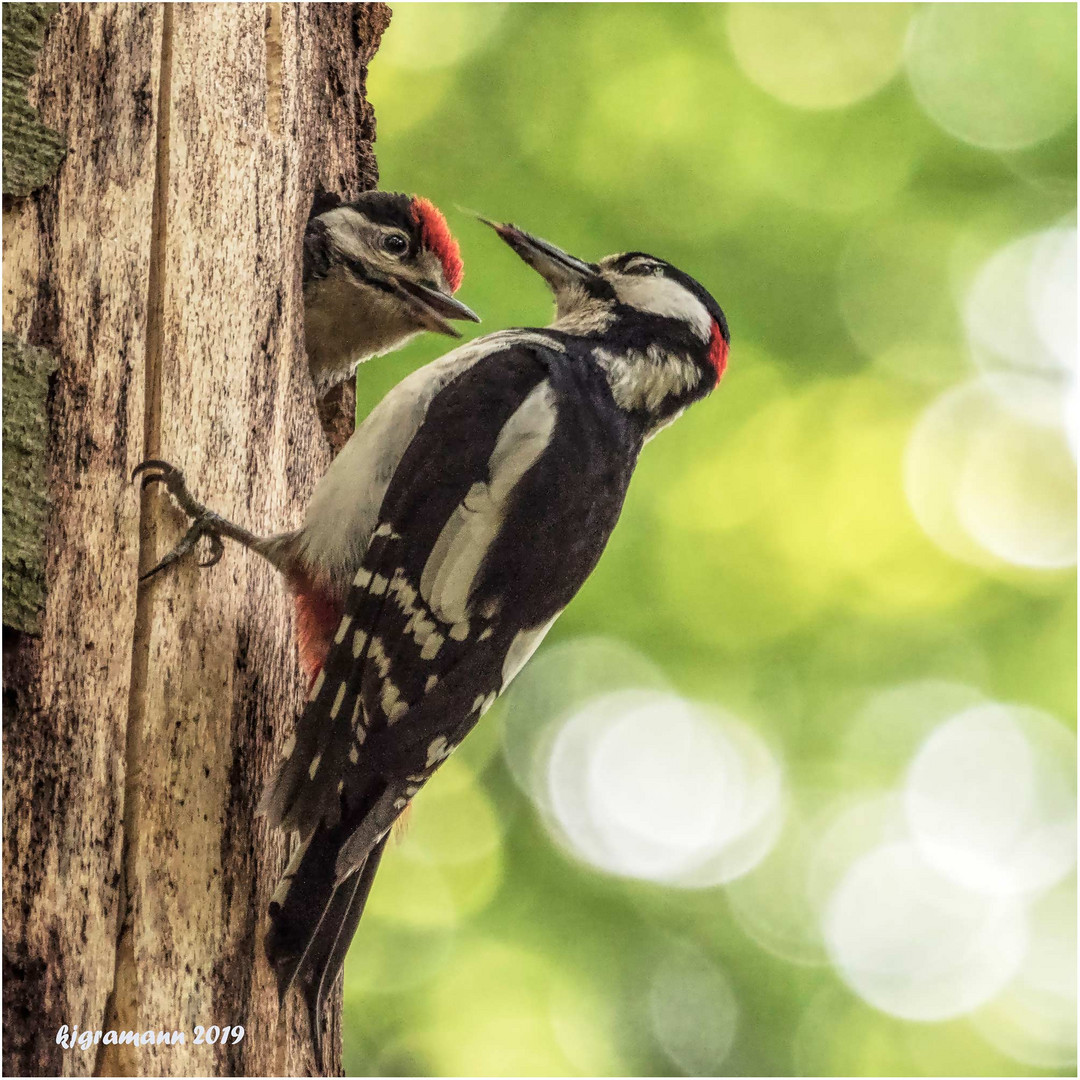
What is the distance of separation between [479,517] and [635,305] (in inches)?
29.7

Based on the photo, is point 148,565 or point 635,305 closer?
point 148,565

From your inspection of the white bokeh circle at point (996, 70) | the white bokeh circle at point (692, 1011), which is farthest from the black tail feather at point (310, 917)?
the white bokeh circle at point (996, 70)

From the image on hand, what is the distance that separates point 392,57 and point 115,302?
1992 mm

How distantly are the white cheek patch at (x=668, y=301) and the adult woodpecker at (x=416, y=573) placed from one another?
32 cm

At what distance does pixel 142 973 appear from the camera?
156 centimetres

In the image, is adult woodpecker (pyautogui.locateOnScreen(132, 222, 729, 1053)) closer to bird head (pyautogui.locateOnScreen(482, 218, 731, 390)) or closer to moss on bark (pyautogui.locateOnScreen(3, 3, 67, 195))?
bird head (pyautogui.locateOnScreen(482, 218, 731, 390))

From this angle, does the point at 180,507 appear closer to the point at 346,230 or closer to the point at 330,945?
the point at 330,945

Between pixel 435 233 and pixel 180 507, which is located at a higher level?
pixel 435 233

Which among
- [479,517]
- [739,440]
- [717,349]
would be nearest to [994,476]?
[739,440]

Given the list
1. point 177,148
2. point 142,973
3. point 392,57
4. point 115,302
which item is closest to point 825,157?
point 392,57

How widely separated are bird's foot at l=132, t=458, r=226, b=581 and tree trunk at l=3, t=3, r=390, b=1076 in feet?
0.06

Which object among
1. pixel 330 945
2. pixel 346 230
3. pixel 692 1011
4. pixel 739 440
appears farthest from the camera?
pixel 692 1011

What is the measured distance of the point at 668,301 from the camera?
96.3 inches

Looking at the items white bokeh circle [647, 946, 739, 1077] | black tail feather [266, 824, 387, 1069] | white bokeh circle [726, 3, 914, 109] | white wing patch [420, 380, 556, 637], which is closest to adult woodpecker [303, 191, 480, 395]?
white wing patch [420, 380, 556, 637]
